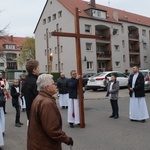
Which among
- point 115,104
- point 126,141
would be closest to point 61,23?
point 115,104

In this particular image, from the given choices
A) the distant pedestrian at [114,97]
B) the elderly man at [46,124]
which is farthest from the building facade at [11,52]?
the elderly man at [46,124]

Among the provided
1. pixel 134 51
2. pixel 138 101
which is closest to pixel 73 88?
pixel 138 101

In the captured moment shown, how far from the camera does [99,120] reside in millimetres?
8969

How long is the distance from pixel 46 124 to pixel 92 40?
39561 mm

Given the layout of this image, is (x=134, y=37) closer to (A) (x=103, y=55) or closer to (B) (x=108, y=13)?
(B) (x=108, y=13)

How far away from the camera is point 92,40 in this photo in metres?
41.8

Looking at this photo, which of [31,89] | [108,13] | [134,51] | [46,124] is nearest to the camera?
[46,124]

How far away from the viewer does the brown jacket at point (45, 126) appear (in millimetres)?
2916

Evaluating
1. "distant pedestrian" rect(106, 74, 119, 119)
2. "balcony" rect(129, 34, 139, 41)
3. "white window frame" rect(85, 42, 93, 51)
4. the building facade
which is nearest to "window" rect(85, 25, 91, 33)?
"white window frame" rect(85, 42, 93, 51)

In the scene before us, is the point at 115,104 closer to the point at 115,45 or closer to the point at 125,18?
the point at 115,45

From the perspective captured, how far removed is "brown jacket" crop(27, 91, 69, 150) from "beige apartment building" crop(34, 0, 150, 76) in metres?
36.6

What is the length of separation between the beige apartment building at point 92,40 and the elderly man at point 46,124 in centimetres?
3654

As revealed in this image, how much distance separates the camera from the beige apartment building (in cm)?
4103

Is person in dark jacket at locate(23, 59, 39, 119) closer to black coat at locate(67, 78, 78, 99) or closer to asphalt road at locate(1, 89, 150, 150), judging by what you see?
asphalt road at locate(1, 89, 150, 150)
